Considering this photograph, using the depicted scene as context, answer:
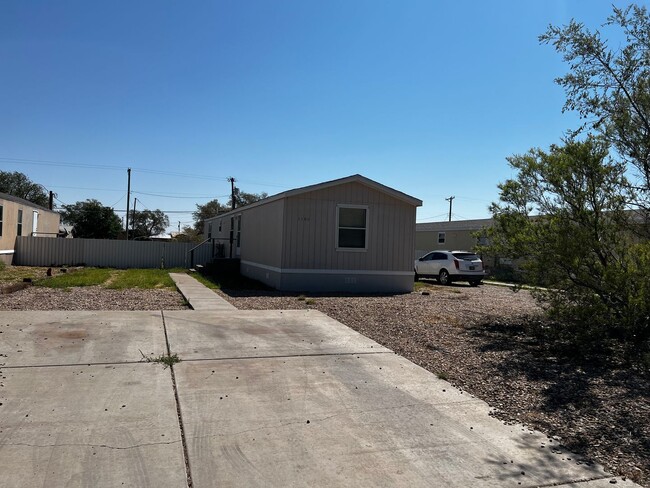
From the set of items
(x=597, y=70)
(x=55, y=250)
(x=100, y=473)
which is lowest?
(x=100, y=473)

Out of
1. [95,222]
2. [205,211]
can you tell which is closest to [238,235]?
[95,222]

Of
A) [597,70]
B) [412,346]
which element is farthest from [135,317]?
[597,70]

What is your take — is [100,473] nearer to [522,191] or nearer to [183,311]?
[183,311]

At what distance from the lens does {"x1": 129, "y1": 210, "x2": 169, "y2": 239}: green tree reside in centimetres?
6931

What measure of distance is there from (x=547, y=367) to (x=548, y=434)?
7.57 ft

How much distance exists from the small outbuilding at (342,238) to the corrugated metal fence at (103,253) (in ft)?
37.0

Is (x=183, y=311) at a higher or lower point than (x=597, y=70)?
lower

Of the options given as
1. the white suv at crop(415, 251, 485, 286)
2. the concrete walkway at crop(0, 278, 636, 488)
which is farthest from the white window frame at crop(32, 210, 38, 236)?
the concrete walkway at crop(0, 278, 636, 488)

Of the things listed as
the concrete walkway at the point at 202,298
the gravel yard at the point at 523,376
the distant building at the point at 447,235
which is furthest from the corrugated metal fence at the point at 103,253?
the gravel yard at the point at 523,376

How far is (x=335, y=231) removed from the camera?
1480 centimetres

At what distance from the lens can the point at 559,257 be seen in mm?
7352

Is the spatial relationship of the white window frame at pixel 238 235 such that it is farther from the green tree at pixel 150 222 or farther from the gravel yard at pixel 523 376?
the green tree at pixel 150 222

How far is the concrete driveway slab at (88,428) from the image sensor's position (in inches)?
125

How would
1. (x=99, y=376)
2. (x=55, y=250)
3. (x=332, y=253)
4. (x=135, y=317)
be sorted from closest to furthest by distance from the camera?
(x=99, y=376), (x=135, y=317), (x=332, y=253), (x=55, y=250)
